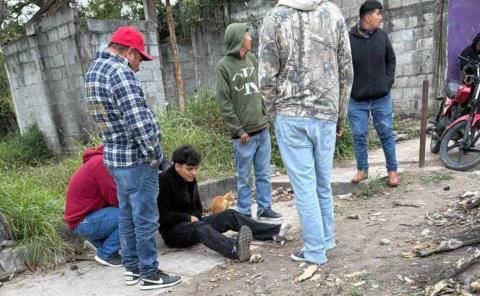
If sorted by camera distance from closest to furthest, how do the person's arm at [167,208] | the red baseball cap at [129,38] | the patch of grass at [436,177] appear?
the red baseball cap at [129,38]
the person's arm at [167,208]
the patch of grass at [436,177]

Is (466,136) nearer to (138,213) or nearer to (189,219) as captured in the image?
(189,219)

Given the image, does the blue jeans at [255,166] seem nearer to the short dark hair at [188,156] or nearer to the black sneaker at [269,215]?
the black sneaker at [269,215]

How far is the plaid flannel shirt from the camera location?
2799 mm

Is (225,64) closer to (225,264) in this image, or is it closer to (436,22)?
(225,264)

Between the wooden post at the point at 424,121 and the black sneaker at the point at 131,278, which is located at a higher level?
the wooden post at the point at 424,121

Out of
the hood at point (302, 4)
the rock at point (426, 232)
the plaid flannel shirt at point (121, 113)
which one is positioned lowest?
the rock at point (426, 232)

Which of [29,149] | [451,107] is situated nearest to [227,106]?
[451,107]

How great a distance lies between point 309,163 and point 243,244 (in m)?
0.83

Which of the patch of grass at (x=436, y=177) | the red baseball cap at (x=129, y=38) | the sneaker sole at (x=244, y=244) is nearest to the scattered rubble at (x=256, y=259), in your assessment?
the sneaker sole at (x=244, y=244)

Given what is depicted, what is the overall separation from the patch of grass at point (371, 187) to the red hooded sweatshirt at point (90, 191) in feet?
8.47

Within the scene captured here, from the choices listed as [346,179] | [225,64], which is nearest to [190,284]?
[225,64]

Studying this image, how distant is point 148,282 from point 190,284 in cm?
29

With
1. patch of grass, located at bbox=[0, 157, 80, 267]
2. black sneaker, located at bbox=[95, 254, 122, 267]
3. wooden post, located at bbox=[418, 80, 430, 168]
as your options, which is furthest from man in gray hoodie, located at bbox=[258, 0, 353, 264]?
wooden post, located at bbox=[418, 80, 430, 168]

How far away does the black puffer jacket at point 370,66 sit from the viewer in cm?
442
